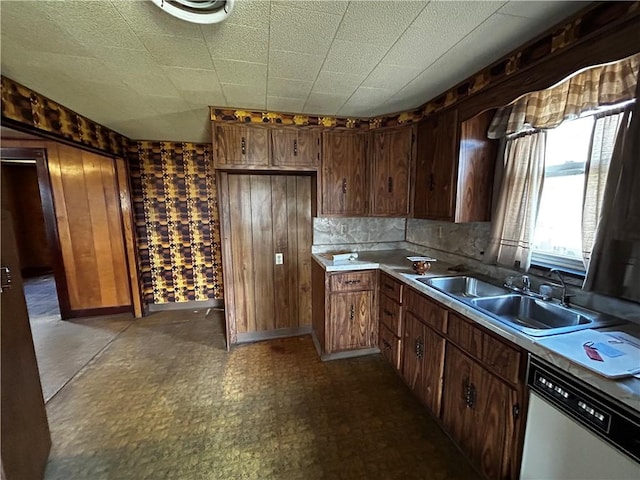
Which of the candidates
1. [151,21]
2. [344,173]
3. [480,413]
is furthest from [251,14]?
[480,413]

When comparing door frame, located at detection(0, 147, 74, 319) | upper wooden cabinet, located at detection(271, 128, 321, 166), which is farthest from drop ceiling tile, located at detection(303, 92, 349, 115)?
door frame, located at detection(0, 147, 74, 319)

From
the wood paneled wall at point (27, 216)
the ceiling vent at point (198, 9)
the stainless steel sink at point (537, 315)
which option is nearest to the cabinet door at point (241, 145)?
the ceiling vent at point (198, 9)

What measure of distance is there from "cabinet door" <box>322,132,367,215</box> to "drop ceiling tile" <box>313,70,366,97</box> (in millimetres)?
592

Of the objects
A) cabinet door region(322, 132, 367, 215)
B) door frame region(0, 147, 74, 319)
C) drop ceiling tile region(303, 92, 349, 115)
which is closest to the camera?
drop ceiling tile region(303, 92, 349, 115)

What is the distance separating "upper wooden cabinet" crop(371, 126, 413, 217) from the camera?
8.66ft

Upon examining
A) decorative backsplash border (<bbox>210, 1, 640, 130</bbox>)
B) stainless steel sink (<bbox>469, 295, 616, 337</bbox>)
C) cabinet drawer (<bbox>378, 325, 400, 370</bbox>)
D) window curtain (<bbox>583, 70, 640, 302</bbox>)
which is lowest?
cabinet drawer (<bbox>378, 325, 400, 370</bbox>)

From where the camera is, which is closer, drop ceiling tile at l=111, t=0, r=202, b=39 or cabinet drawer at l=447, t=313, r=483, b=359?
drop ceiling tile at l=111, t=0, r=202, b=39

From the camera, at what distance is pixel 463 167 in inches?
80.8

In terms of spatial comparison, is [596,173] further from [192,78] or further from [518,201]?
[192,78]

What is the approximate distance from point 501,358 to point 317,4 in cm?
184

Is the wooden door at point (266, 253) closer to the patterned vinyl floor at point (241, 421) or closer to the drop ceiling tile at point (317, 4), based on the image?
the patterned vinyl floor at point (241, 421)

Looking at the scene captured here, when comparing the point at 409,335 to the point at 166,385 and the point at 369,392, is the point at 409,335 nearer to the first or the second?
the point at 369,392

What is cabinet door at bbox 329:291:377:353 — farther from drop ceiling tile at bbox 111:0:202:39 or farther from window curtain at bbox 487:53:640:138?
drop ceiling tile at bbox 111:0:202:39

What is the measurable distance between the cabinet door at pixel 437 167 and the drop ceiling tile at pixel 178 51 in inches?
69.4
